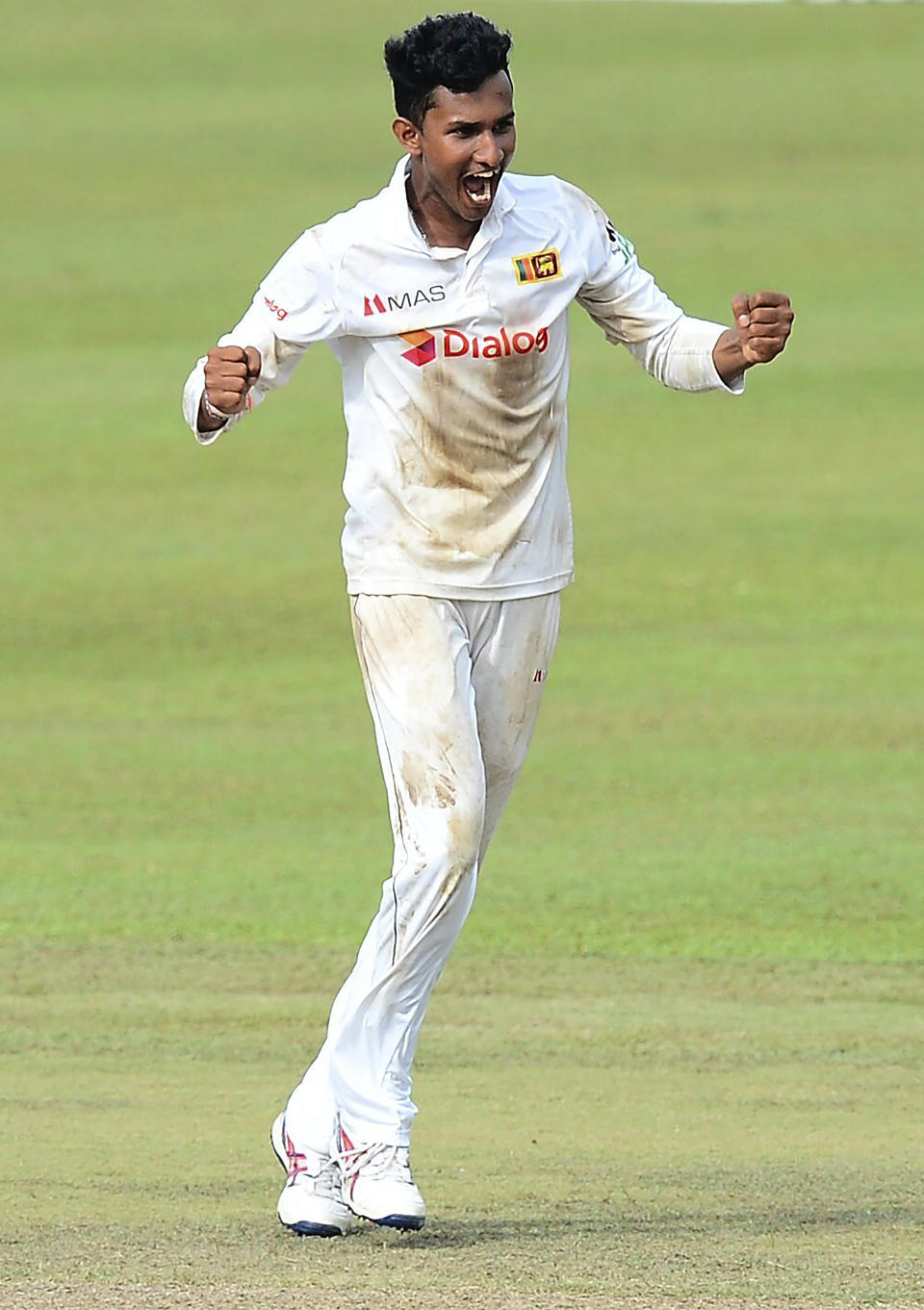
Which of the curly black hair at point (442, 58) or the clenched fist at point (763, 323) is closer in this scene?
the curly black hair at point (442, 58)

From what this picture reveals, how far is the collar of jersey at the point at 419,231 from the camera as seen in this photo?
17.5 ft

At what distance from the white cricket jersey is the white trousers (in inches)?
3.2

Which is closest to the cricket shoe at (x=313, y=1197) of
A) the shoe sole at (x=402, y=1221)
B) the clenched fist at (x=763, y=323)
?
the shoe sole at (x=402, y=1221)

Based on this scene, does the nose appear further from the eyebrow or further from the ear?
the ear

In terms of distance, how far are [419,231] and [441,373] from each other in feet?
0.99

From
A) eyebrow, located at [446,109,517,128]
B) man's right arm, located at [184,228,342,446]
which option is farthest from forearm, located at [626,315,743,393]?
man's right arm, located at [184,228,342,446]

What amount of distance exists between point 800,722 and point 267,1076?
267 inches

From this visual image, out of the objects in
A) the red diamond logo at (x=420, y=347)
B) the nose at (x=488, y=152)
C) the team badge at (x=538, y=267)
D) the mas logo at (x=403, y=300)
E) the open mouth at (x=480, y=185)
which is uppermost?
the nose at (x=488, y=152)

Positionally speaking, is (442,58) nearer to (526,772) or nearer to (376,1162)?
(376,1162)

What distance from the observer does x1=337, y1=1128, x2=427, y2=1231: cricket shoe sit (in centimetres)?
527

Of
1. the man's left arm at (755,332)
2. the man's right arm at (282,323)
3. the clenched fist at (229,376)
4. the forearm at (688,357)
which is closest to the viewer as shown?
the clenched fist at (229,376)

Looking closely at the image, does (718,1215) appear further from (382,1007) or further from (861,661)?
(861,661)

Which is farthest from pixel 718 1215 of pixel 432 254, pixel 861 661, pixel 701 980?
pixel 861 661

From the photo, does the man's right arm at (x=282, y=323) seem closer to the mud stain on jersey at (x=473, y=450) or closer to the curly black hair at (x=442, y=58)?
the mud stain on jersey at (x=473, y=450)
